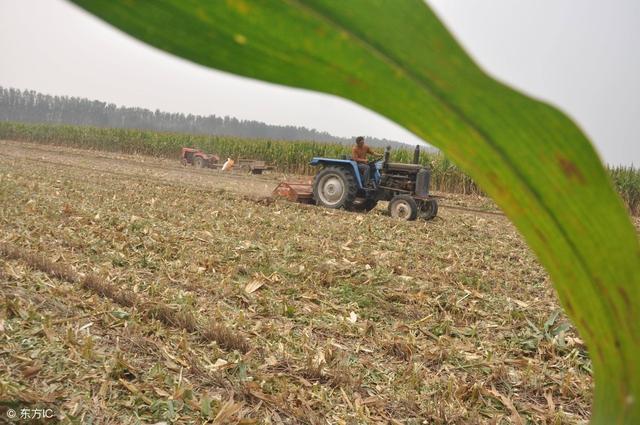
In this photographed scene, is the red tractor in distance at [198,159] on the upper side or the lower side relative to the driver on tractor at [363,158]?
lower

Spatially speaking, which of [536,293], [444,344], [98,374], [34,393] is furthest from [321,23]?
[536,293]

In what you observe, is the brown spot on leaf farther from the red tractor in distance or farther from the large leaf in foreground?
the red tractor in distance

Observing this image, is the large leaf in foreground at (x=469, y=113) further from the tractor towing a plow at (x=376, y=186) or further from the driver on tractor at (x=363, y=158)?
the driver on tractor at (x=363, y=158)

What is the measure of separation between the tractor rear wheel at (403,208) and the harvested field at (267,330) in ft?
6.32

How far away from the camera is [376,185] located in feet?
24.0

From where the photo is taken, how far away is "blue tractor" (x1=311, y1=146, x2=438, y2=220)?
7.09 meters

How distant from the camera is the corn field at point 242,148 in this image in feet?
42.7

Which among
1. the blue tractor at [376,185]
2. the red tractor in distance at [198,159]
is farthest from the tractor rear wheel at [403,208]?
the red tractor in distance at [198,159]

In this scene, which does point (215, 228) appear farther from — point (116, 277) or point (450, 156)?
point (450, 156)

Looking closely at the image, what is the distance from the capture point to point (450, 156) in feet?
0.67

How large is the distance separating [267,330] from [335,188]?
504cm

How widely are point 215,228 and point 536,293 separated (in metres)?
3.16

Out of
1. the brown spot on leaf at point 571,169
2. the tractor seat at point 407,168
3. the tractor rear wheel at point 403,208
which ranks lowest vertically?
→ the tractor rear wheel at point 403,208

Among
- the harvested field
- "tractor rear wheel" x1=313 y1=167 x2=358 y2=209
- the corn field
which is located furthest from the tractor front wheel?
the corn field
